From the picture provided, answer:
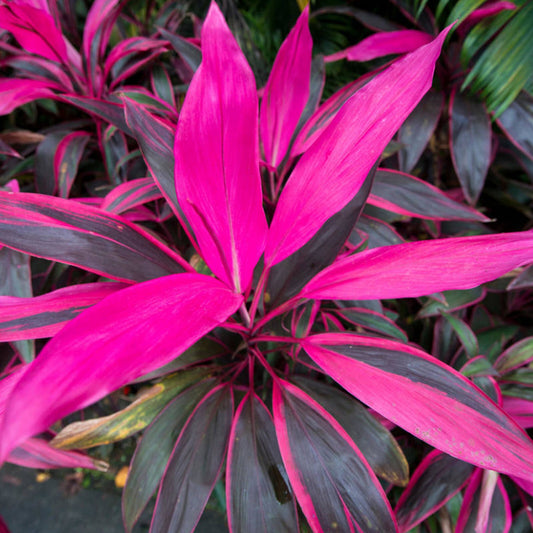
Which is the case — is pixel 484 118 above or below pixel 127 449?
above

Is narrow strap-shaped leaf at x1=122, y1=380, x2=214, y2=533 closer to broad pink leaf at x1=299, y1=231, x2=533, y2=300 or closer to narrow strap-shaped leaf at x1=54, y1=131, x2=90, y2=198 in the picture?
broad pink leaf at x1=299, y1=231, x2=533, y2=300

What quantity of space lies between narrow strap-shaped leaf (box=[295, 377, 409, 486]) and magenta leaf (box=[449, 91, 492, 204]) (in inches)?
19.9

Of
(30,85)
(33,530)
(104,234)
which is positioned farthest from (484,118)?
(33,530)

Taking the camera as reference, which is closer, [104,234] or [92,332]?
[92,332]

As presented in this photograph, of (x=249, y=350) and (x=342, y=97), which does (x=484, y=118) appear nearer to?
(x=342, y=97)

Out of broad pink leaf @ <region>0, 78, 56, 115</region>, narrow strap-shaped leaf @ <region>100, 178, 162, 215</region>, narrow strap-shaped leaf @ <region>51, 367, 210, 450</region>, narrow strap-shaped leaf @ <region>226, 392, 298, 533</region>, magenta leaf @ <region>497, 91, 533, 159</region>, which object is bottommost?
narrow strap-shaped leaf @ <region>51, 367, 210, 450</region>

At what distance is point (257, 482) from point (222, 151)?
41 cm

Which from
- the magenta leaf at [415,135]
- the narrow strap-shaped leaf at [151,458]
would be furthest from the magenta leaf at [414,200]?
the narrow strap-shaped leaf at [151,458]

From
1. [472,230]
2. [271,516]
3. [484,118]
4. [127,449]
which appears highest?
[484,118]

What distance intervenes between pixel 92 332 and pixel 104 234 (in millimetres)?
200

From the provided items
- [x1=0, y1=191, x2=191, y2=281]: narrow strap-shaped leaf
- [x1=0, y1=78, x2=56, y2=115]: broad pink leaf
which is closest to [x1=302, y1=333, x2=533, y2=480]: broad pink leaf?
[x1=0, y1=191, x2=191, y2=281]: narrow strap-shaped leaf

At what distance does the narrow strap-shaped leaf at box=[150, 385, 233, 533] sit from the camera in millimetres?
515

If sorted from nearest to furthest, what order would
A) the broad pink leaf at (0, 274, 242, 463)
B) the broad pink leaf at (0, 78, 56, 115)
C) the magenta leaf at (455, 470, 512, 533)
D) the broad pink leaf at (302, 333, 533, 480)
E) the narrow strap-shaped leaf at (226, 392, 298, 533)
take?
the broad pink leaf at (0, 274, 242, 463), the broad pink leaf at (302, 333, 533, 480), the narrow strap-shaped leaf at (226, 392, 298, 533), the magenta leaf at (455, 470, 512, 533), the broad pink leaf at (0, 78, 56, 115)

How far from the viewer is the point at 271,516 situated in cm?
49
